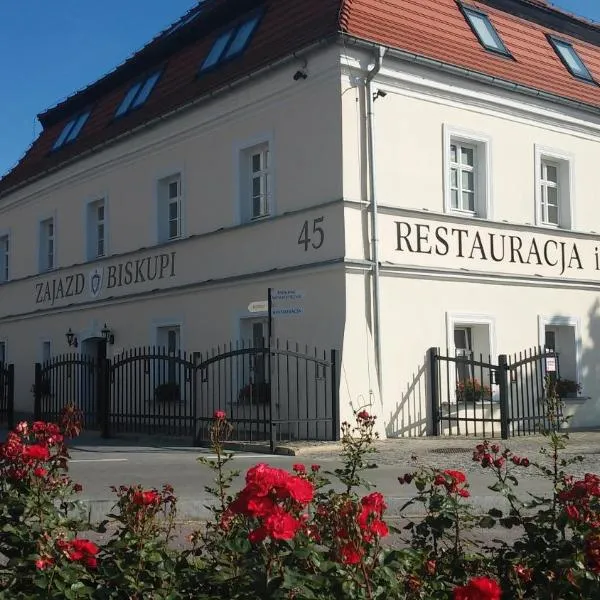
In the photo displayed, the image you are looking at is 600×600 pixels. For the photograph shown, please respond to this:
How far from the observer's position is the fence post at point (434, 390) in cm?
1543

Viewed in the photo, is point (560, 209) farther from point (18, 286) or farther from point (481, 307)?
point (18, 286)

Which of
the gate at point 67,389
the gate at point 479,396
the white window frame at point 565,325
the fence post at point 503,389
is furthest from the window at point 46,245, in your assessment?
the fence post at point 503,389

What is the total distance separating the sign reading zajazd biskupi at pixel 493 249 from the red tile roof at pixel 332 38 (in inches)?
115

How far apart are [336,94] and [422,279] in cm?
347

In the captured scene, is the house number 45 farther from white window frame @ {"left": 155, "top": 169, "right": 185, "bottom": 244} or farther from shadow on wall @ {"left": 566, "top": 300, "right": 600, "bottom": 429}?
shadow on wall @ {"left": 566, "top": 300, "right": 600, "bottom": 429}

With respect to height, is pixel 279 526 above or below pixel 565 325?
below

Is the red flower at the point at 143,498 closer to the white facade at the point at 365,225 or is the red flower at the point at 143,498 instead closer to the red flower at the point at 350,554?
the red flower at the point at 350,554

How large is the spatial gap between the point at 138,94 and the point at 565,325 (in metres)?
11.3

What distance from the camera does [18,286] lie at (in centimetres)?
2550

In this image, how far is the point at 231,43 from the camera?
1858cm

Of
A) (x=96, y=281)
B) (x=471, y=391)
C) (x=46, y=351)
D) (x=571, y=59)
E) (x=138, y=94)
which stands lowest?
(x=471, y=391)

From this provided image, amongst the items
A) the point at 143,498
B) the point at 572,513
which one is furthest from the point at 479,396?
the point at 143,498

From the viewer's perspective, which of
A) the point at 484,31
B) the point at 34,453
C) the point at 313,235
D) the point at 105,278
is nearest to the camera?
the point at 34,453

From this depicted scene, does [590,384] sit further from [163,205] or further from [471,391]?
[163,205]
